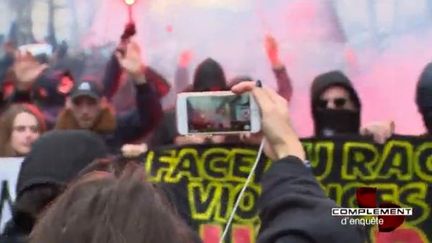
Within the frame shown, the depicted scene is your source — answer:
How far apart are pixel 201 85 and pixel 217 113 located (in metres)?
0.56

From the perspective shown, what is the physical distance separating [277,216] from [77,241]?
33 centimetres

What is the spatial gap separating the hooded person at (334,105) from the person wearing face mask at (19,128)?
2.50 ft

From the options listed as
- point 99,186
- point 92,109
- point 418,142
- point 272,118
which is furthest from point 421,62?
point 99,186

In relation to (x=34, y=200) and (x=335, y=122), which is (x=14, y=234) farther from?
(x=335, y=122)

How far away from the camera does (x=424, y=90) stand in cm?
223

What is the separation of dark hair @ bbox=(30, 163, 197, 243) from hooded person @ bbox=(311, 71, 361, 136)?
1348 millimetres

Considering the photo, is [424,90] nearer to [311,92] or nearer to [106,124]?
[311,92]

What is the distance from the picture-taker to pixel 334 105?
2258mm

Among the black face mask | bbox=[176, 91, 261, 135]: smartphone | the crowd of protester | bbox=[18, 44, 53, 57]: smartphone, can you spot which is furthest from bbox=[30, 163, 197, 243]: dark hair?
bbox=[18, 44, 53, 57]: smartphone

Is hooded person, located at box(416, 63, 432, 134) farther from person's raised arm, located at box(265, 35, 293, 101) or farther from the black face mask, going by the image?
person's raised arm, located at box(265, 35, 293, 101)

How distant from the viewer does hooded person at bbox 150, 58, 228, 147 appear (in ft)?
7.54

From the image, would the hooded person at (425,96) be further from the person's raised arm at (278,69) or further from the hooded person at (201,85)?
the hooded person at (201,85)

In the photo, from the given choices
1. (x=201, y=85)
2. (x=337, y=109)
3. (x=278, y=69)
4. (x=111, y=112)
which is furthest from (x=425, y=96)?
(x=111, y=112)

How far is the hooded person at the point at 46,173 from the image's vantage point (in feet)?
4.96
